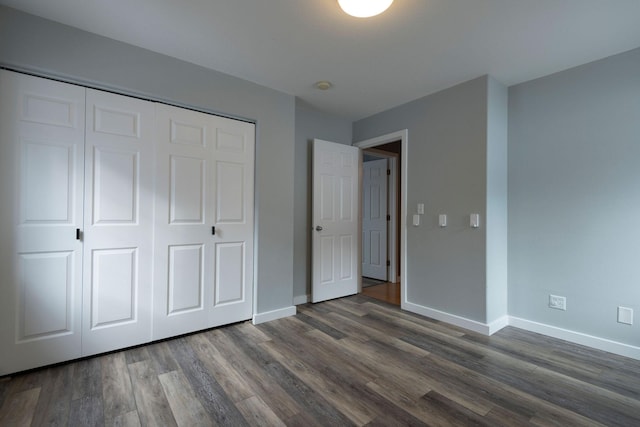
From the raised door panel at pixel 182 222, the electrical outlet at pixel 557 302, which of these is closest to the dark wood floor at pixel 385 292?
the electrical outlet at pixel 557 302

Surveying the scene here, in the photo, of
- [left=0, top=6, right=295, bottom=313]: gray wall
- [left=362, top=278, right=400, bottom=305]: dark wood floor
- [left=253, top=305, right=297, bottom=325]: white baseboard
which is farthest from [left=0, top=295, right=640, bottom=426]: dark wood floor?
[left=362, top=278, right=400, bottom=305]: dark wood floor

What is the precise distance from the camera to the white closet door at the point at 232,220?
282 cm

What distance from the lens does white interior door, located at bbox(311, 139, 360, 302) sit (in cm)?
373

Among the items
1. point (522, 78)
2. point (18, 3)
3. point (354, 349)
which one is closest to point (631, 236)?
point (522, 78)

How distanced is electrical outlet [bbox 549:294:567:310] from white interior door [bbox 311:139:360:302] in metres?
2.19

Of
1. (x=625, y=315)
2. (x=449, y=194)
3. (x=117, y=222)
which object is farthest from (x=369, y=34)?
(x=625, y=315)

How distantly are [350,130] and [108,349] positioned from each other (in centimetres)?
371

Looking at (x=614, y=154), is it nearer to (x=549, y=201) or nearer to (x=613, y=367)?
(x=549, y=201)

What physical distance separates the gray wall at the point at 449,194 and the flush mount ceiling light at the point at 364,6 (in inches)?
64.4

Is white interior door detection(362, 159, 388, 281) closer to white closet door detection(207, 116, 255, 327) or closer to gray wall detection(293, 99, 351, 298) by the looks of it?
gray wall detection(293, 99, 351, 298)

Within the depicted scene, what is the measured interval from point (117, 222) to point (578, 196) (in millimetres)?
3979

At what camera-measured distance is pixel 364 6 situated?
A: 1.71 m

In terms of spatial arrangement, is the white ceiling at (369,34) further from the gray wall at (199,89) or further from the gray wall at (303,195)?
the gray wall at (303,195)

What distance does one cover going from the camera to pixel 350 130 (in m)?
4.27
